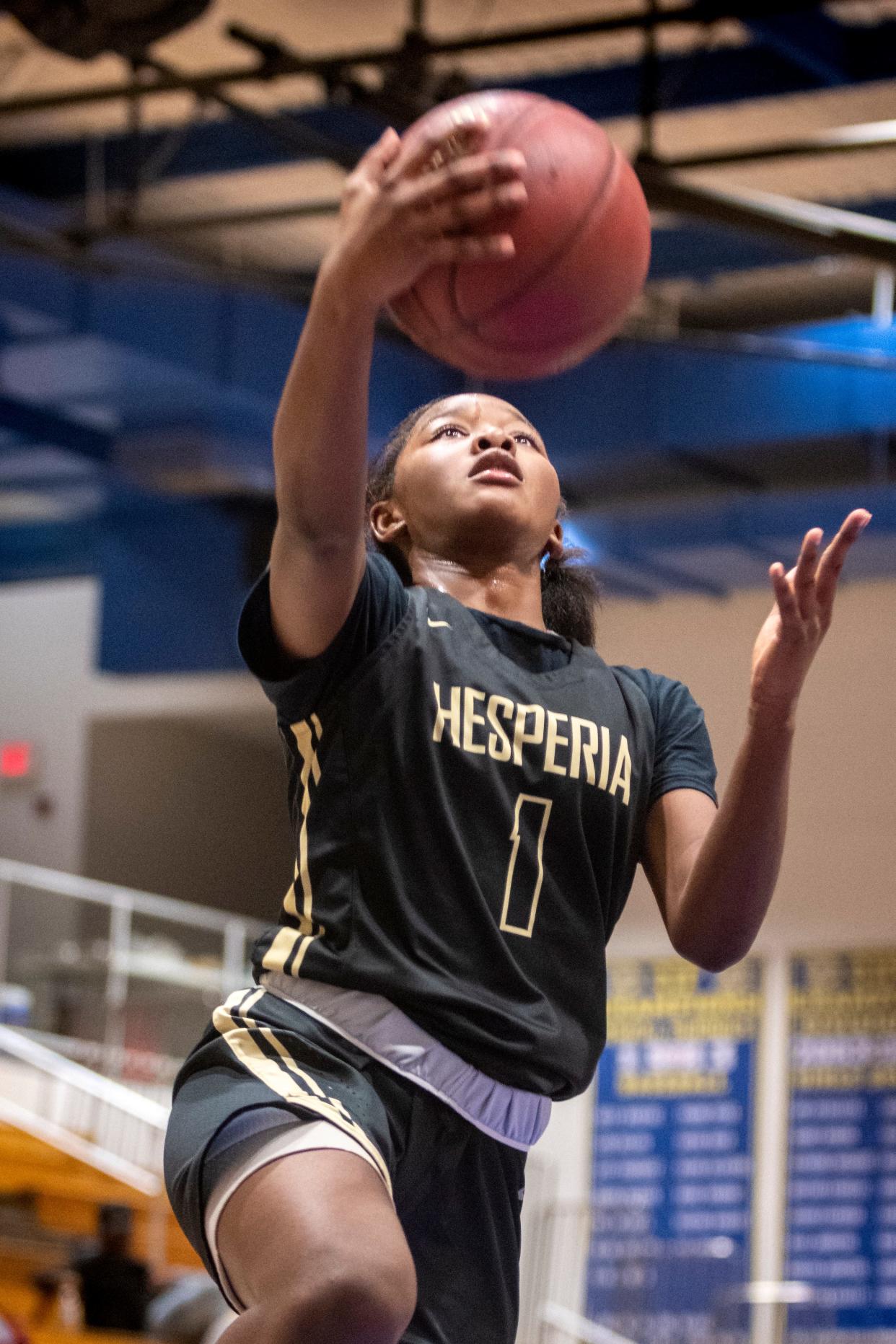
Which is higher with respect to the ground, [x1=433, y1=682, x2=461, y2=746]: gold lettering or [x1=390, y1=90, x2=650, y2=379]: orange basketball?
[x1=390, y1=90, x2=650, y2=379]: orange basketball

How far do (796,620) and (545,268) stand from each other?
0.48 meters

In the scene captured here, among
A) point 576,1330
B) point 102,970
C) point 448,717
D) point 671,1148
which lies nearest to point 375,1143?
point 448,717

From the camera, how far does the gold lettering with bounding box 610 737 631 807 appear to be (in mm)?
2248

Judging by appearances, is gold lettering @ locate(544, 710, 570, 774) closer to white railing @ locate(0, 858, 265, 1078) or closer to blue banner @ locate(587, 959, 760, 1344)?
white railing @ locate(0, 858, 265, 1078)

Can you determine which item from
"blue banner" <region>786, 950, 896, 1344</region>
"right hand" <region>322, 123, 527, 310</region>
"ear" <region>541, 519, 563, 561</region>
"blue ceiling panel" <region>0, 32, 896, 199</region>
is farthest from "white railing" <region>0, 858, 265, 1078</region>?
"right hand" <region>322, 123, 527, 310</region>

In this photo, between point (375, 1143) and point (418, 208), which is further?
point (375, 1143)

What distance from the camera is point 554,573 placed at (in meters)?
2.70

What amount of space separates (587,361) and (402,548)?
763 centimetres

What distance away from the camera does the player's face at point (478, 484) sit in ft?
7.53

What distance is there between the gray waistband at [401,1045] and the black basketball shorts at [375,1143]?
1cm

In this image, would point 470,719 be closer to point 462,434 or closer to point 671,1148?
point 462,434

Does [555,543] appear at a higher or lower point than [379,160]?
lower

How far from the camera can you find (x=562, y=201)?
2025 mm

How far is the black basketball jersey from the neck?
3.9 inches
